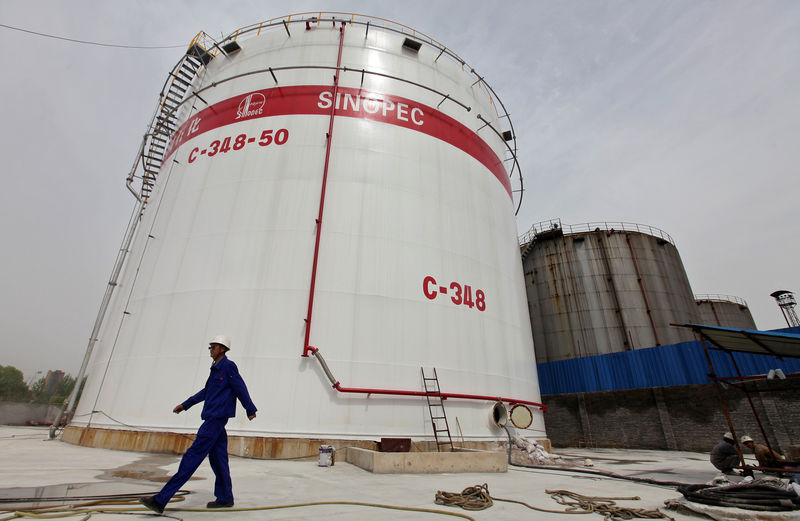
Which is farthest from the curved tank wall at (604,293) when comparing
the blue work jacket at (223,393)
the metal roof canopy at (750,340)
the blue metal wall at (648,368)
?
the blue work jacket at (223,393)

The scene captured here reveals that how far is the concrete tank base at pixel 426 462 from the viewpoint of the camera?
21.6 ft

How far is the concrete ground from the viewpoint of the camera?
145 inches

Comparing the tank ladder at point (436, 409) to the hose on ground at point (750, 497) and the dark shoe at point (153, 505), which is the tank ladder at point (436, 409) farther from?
the dark shoe at point (153, 505)

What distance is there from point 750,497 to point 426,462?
14.6 ft

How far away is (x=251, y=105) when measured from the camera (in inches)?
477

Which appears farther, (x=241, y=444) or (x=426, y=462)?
(x=241, y=444)

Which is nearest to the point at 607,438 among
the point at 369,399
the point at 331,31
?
the point at 369,399

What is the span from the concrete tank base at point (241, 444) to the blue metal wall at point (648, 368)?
11.9 m

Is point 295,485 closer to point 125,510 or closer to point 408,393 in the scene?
point 125,510

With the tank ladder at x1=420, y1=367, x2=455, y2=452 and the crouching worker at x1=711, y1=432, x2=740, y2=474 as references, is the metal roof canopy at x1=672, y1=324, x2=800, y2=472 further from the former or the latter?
the tank ladder at x1=420, y1=367, x2=455, y2=452

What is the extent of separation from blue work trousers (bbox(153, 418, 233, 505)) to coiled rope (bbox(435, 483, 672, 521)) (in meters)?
2.25

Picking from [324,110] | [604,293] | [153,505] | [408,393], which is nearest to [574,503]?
[153,505]

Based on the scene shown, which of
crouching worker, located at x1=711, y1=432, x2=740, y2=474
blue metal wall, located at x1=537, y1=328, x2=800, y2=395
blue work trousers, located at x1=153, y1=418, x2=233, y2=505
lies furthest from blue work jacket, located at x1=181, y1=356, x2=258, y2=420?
blue metal wall, located at x1=537, y1=328, x2=800, y2=395

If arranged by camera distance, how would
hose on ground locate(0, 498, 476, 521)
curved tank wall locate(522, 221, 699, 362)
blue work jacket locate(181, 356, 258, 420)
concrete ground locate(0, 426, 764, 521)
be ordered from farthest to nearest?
curved tank wall locate(522, 221, 699, 362) → blue work jacket locate(181, 356, 258, 420) → concrete ground locate(0, 426, 764, 521) → hose on ground locate(0, 498, 476, 521)
